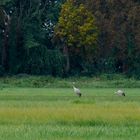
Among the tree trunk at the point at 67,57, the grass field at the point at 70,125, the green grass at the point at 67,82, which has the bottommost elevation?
the green grass at the point at 67,82

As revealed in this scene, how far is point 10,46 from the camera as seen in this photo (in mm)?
61969

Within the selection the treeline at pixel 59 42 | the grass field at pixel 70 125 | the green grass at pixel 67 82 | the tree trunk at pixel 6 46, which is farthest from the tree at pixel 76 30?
the grass field at pixel 70 125

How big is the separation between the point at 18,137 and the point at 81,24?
4995 cm

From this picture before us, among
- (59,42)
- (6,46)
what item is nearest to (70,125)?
(6,46)

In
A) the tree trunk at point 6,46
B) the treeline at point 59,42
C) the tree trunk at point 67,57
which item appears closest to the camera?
the treeline at point 59,42

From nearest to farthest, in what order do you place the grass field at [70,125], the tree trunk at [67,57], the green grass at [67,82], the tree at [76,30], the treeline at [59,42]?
the grass field at [70,125] → the green grass at [67,82] → the treeline at [59,42] → the tree at [76,30] → the tree trunk at [67,57]

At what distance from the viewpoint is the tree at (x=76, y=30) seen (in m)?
61.2

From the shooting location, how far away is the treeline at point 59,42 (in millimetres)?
60531

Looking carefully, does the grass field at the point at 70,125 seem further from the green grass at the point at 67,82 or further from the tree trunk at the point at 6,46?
the tree trunk at the point at 6,46

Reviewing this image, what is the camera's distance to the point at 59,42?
63.7 metres

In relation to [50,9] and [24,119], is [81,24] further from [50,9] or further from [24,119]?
[24,119]

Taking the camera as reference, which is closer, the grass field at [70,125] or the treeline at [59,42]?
the grass field at [70,125]

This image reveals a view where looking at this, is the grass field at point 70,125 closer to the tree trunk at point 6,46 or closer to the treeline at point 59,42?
the treeline at point 59,42

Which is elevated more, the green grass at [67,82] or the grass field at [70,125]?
the grass field at [70,125]
